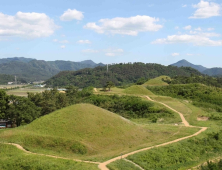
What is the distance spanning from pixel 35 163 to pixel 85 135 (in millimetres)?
6758

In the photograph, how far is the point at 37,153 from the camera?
22.0 m

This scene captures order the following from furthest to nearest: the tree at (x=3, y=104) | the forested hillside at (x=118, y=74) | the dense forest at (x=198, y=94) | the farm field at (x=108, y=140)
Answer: the forested hillside at (x=118, y=74) < the dense forest at (x=198, y=94) < the tree at (x=3, y=104) < the farm field at (x=108, y=140)

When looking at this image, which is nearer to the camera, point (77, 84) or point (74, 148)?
point (74, 148)

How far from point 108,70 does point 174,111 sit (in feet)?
385

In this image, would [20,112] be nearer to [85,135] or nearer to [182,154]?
[85,135]

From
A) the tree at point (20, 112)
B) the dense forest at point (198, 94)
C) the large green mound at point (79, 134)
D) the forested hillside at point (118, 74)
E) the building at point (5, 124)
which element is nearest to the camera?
A: the large green mound at point (79, 134)

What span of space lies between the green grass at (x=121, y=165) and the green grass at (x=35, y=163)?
1.23m

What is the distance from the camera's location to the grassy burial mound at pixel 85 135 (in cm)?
2259

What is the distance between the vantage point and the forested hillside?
474ft

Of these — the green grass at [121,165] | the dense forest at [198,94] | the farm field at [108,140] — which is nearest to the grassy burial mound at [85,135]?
the farm field at [108,140]

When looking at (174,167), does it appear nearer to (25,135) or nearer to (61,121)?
(61,121)

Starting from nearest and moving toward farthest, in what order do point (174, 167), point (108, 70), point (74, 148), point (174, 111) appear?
1. point (174, 167)
2. point (74, 148)
3. point (174, 111)
4. point (108, 70)

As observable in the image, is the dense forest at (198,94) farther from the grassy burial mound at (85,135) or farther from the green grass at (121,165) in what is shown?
the green grass at (121,165)

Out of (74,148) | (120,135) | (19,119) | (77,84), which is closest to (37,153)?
(74,148)
